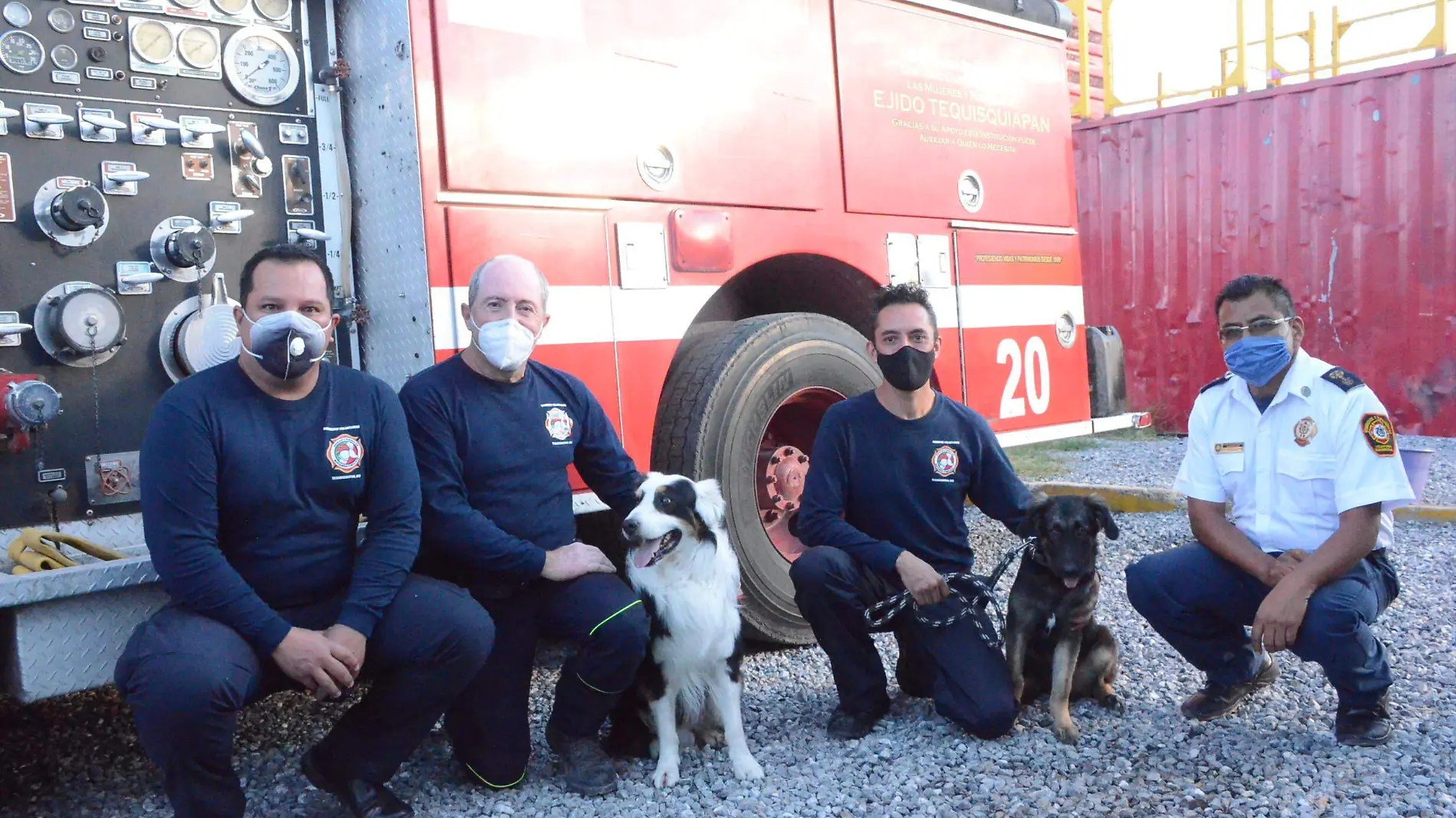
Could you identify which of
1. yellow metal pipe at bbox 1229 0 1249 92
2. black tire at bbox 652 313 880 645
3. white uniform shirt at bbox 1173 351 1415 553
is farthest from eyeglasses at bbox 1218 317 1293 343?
yellow metal pipe at bbox 1229 0 1249 92

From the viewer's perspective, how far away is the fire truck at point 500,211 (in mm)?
3025

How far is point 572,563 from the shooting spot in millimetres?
3191

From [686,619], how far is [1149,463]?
667cm

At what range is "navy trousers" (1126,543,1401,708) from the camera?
121 inches

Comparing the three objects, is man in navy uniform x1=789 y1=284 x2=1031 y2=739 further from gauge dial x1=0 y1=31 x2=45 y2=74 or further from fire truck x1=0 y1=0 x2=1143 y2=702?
gauge dial x1=0 y1=31 x2=45 y2=74

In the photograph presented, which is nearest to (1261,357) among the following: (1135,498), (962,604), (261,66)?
(962,604)

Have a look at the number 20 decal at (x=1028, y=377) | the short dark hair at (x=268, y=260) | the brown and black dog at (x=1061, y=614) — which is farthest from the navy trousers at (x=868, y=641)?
the number 20 decal at (x=1028, y=377)

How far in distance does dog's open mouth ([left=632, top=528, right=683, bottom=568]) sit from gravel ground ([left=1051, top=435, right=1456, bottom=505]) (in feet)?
16.6

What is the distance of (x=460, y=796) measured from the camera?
122 inches

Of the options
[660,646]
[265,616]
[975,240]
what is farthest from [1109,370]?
[265,616]

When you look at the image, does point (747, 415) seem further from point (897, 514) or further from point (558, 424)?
point (558, 424)

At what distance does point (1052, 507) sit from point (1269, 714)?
37.2 inches

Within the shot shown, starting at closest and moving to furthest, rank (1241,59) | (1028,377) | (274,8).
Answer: (274,8), (1028,377), (1241,59)

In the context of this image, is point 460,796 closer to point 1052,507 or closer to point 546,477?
point 546,477
